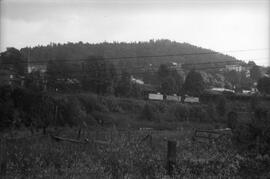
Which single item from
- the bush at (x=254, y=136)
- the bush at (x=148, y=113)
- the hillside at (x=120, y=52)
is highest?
the hillside at (x=120, y=52)

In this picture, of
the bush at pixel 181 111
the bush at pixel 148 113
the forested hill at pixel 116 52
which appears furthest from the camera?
the forested hill at pixel 116 52

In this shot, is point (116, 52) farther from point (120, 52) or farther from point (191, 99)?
A: point (191, 99)

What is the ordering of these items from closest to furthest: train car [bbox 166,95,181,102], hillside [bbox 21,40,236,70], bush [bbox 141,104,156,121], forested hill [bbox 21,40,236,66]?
bush [bbox 141,104,156,121], train car [bbox 166,95,181,102], forested hill [bbox 21,40,236,66], hillside [bbox 21,40,236,70]

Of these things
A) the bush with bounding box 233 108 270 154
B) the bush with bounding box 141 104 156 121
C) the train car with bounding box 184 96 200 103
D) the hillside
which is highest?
the hillside

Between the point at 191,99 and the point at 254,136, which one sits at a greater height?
the point at 254,136

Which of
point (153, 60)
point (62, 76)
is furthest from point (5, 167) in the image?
point (153, 60)

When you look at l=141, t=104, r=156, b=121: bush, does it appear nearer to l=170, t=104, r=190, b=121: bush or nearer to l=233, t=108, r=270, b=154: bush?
l=170, t=104, r=190, b=121: bush

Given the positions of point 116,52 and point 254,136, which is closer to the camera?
point 254,136

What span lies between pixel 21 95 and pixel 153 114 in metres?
19.4

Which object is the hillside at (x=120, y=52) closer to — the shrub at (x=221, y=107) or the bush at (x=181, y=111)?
the bush at (x=181, y=111)

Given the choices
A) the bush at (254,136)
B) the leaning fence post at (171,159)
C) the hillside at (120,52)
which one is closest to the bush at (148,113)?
the hillside at (120,52)

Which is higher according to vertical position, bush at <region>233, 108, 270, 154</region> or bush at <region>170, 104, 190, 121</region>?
bush at <region>233, 108, 270, 154</region>

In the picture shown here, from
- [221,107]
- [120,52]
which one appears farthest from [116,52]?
[221,107]

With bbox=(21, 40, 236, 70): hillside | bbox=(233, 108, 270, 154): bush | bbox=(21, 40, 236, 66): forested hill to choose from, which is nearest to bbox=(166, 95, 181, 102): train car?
bbox=(21, 40, 236, 66): forested hill
